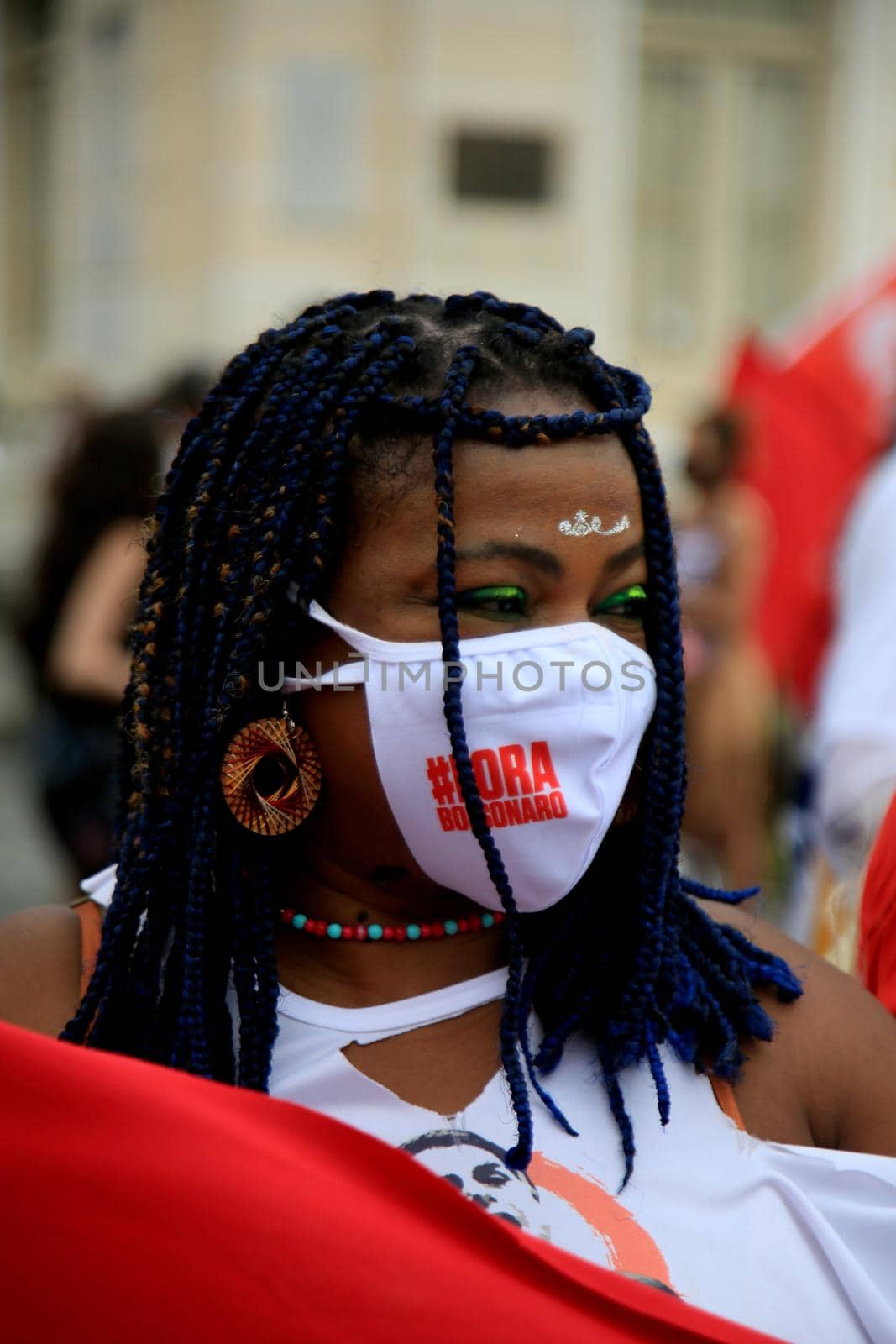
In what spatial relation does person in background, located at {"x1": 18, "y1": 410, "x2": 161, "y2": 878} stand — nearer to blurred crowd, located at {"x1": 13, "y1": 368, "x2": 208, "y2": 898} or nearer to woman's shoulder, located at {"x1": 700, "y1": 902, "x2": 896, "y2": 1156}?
blurred crowd, located at {"x1": 13, "y1": 368, "x2": 208, "y2": 898}

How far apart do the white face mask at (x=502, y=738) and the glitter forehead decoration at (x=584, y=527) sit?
95 millimetres

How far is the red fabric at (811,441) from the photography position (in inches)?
234

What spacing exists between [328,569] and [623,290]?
11.3m

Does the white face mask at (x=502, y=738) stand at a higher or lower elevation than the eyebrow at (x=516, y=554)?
lower

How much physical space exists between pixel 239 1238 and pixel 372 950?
1.63 ft

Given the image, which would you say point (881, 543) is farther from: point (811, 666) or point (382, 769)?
point (382, 769)

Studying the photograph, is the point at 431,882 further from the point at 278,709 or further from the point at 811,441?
the point at 811,441

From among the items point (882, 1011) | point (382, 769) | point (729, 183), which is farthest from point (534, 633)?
point (729, 183)

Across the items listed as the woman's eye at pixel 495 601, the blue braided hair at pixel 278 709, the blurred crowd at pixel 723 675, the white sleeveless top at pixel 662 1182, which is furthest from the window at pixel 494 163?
the white sleeveless top at pixel 662 1182

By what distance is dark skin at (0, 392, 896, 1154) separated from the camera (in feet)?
5.30

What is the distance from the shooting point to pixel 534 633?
64.0 inches

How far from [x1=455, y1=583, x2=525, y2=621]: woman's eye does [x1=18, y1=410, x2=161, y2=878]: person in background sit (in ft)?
8.81

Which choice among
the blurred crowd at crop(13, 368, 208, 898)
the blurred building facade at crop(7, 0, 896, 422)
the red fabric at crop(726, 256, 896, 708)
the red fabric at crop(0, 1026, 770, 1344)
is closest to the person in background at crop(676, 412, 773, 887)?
the red fabric at crop(726, 256, 896, 708)

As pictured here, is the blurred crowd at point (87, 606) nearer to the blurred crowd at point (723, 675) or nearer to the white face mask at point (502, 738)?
the blurred crowd at point (723, 675)
